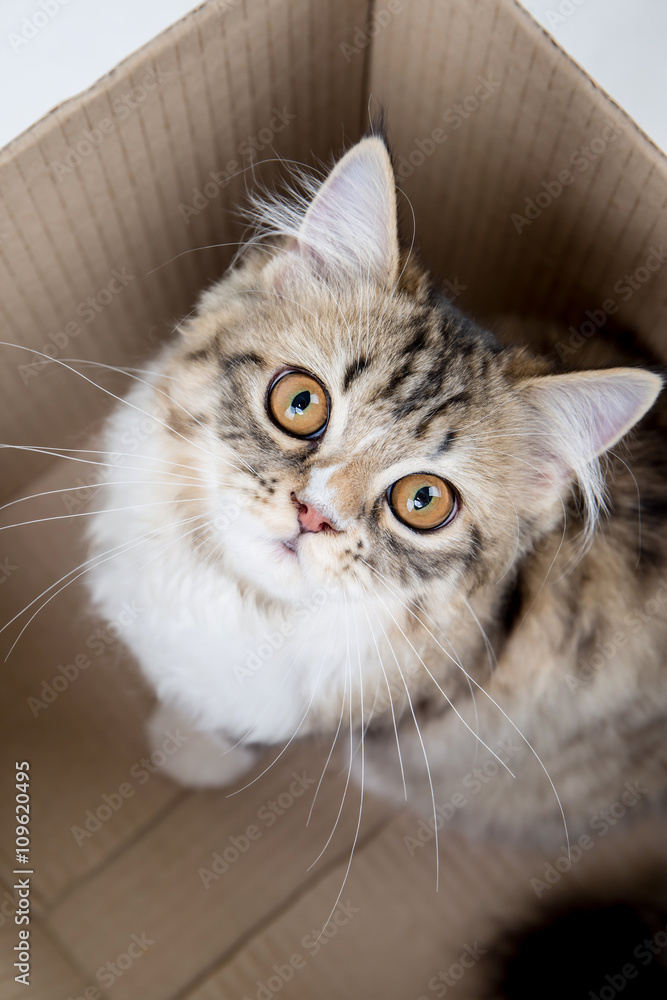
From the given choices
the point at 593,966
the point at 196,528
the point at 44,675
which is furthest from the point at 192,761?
the point at 593,966

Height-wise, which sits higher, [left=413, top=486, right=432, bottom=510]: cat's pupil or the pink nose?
the pink nose

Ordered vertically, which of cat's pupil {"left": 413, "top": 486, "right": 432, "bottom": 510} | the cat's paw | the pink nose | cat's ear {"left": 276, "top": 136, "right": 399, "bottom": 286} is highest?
cat's ear {"left": 276, "top": 136, "right": 399, "bottom": 286}

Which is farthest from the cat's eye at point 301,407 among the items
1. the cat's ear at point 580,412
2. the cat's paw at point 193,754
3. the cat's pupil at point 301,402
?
the cat's paw at point 193,754

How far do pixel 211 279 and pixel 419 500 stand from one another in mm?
906

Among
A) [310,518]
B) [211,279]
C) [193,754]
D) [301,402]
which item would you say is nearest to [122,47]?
[211,279]

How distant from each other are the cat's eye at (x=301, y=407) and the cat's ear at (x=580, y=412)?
0.30 m

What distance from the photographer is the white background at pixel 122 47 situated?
1.25 meters

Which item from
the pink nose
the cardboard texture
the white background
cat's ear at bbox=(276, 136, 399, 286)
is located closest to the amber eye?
the pink nose

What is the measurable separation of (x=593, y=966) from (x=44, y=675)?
4.34 feet

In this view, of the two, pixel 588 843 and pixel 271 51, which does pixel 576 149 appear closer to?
pixel 271 51

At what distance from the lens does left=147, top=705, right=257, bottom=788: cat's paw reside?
1685mm

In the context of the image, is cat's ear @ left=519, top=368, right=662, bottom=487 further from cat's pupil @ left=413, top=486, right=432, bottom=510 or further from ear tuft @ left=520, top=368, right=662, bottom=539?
cat's pupil @ left=413, top=486, right=432, bottom=510

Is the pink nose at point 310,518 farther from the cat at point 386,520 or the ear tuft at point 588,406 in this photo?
the ear tuft at point 588,406

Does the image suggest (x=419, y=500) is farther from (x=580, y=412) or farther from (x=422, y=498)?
(x=580, y=412)
